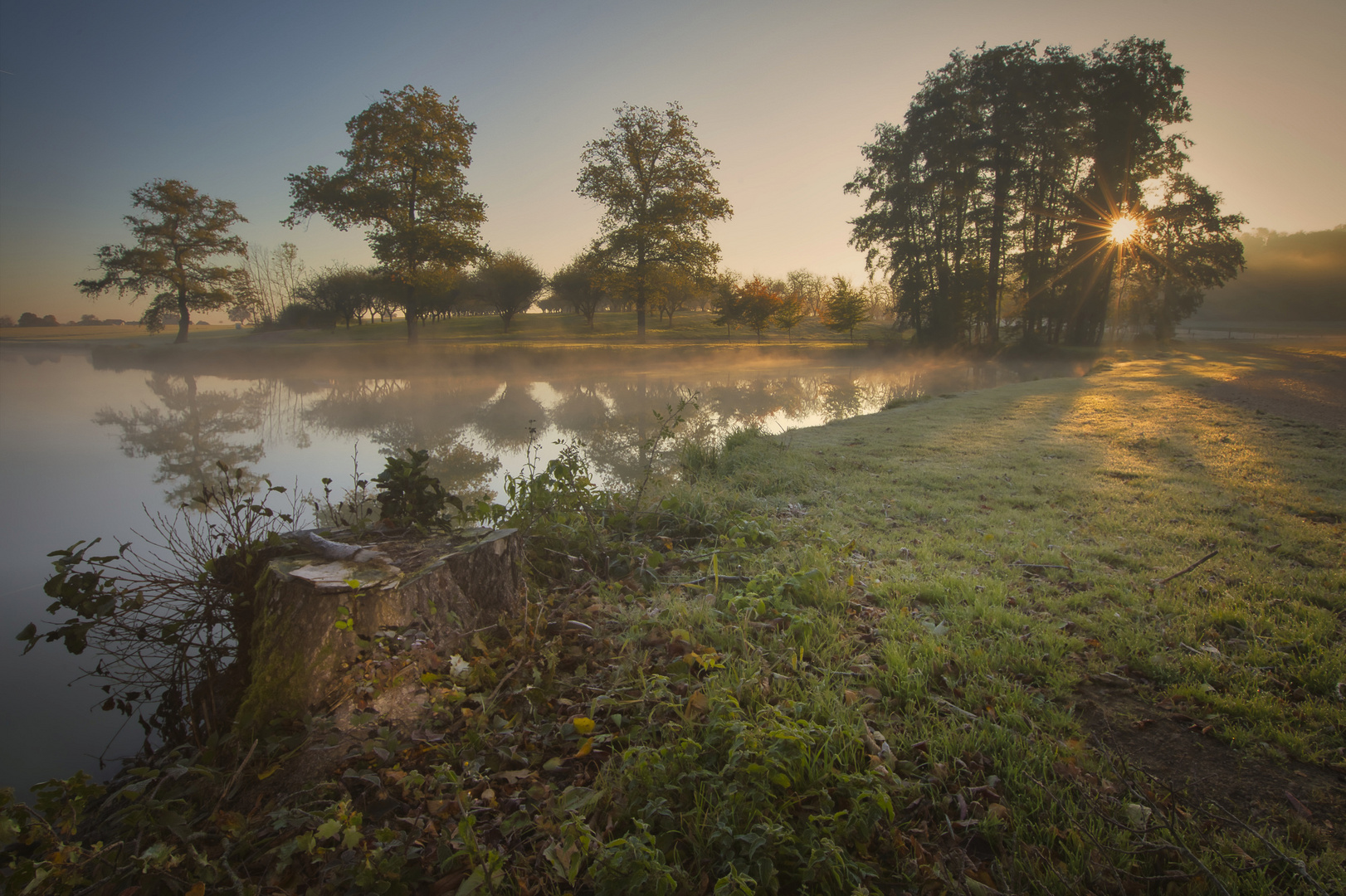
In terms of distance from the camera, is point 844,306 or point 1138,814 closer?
point 1138,814

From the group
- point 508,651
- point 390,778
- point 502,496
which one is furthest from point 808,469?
point 390,778

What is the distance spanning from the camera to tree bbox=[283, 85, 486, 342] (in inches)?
1010

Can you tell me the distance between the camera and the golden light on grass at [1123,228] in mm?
27234

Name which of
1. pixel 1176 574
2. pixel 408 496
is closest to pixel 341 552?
pixel 408 496

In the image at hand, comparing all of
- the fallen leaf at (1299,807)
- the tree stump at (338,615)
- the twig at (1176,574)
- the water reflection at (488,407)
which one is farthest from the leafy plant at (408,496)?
the twig at (1176,574)

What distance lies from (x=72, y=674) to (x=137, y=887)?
118 inches

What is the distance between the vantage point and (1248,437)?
771 centimetres

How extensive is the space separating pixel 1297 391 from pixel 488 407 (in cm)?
1858

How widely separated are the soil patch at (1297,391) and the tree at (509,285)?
45.3 m

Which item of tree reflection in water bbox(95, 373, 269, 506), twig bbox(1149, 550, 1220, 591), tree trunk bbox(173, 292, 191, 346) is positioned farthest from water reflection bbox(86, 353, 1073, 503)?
tree trunk bbox(173, 292, 191, 346)

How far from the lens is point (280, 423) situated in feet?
41.9

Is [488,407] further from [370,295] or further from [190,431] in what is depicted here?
[370,295]

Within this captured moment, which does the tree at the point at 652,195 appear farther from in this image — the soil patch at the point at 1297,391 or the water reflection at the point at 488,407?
the soil patch at the point at 1297,391

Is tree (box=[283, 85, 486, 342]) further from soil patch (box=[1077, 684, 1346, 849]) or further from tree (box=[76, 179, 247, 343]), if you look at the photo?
soil patch (box=[1077, 684, 1346, 849])
